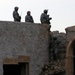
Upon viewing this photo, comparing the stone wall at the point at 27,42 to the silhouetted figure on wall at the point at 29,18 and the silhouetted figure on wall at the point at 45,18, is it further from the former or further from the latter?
the silhouetted figure on wall at the point at 29,18

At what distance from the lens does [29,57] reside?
2223 cm

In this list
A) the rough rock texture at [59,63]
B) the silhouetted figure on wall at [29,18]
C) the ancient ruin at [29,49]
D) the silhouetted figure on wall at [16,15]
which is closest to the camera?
the rough rock texture at [59,63]

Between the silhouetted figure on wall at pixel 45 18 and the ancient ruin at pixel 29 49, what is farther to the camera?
the silhouetted figure on wall at pixel 45 18

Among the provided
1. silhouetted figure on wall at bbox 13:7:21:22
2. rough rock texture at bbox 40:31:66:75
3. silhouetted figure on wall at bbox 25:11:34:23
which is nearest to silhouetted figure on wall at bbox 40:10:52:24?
silhouetted figure on wall at bbox 25:11:34:23

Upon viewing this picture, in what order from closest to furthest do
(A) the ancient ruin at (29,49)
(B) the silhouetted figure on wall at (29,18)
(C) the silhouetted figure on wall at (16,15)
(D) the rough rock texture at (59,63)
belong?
(D) the rough rock texture at (59,63) < (A) the ancient ruin at (29,49) < (C) the silhouetted figure on wall at (16,15) < (B) the silhouetted figure on wall at (29,18)

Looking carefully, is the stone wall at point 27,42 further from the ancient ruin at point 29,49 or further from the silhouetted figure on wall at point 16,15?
the silhouetted figure on wall at point 16,15

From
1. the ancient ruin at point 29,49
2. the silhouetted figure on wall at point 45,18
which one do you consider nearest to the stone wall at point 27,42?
the ancient ruin at point 29,49

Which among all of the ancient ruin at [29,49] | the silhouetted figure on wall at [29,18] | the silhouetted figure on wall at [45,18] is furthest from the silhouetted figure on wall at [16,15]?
the silhouetted figure on wall at [45,18]

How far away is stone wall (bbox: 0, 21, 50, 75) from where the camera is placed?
71.3 feet

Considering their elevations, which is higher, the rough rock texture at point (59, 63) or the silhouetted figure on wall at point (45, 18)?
the silhouetted figure on wall at point (45, 18)

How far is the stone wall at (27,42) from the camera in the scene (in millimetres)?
21719

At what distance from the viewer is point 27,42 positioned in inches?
875

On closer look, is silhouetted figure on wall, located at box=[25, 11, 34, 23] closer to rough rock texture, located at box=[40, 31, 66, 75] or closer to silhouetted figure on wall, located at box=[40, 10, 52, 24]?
silhouetted figure on wall, located at box=[40, 10, 52, 24]

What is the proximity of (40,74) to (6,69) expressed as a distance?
11.6 feet
